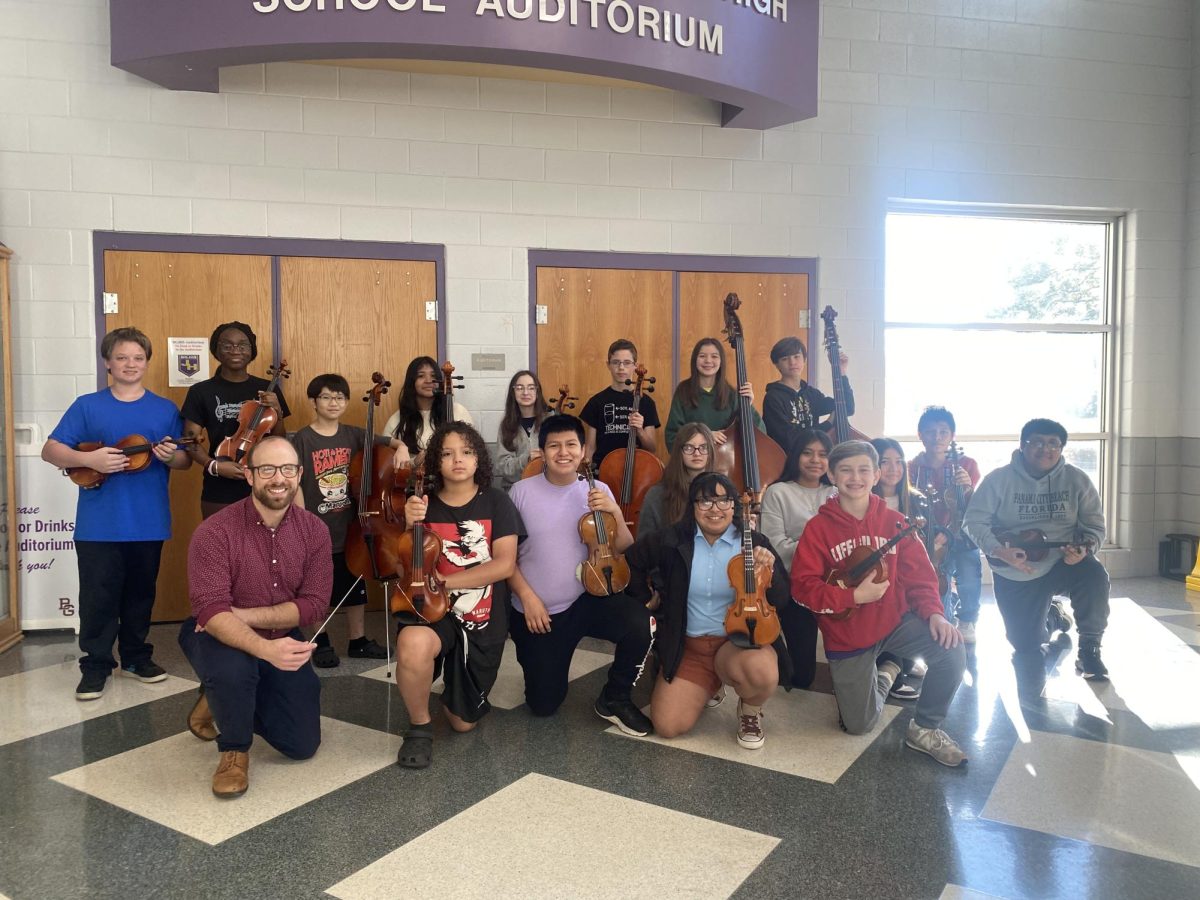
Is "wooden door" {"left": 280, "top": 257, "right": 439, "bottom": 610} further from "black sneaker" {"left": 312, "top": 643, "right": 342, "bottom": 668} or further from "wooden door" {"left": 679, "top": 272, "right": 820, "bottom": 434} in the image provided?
"wooden door" {"left": 679, "top": 272, "right": 820, "bottom": 434}

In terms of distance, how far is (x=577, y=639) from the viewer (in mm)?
3088

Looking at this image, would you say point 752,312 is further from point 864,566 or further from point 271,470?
point 271,470

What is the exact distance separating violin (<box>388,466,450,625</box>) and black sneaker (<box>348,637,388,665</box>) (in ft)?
3.83

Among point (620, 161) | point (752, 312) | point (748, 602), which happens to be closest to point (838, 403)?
point (748, 602)

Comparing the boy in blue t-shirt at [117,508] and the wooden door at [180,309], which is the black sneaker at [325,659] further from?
the wooden door at [180,309]

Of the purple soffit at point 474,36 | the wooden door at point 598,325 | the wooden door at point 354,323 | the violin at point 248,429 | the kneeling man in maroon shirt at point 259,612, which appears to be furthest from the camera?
the wooden door at point 598,325

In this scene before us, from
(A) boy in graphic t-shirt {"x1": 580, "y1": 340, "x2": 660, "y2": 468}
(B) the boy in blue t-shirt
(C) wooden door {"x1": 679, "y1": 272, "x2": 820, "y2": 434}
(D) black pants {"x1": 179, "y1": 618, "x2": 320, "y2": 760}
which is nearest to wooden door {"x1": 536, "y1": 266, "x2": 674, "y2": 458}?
(C) wooden door {"x1": 679, "y1": 272, "x2": 820, "y2": 434}

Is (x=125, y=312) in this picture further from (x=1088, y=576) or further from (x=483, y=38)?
(x=1088, y=576)

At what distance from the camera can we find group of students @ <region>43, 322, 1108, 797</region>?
2.60 metres

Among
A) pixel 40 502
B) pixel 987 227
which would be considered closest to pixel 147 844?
pixel 40 502

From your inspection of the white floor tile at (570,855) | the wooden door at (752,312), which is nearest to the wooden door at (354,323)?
the wooden door at (752,312)

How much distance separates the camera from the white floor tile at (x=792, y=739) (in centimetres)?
267

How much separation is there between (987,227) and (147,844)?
543 centimetres

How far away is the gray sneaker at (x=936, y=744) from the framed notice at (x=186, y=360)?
143 inches
